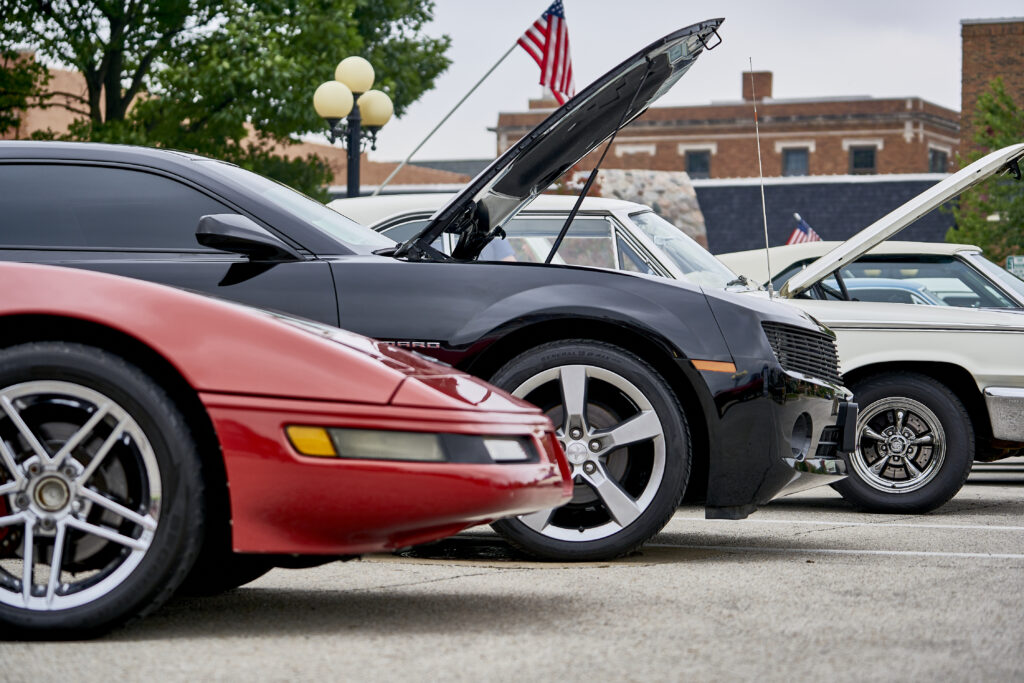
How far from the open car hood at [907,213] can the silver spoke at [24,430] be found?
17.2 ft

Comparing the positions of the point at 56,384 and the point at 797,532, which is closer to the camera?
Result: the point at 56,384

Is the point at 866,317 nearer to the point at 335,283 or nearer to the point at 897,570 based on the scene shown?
the point at 897,570

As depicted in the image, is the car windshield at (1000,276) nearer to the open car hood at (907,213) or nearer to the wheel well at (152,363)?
the open car hood at (907,213)

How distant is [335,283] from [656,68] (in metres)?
1.79

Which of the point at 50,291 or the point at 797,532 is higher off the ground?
the point at 50,291

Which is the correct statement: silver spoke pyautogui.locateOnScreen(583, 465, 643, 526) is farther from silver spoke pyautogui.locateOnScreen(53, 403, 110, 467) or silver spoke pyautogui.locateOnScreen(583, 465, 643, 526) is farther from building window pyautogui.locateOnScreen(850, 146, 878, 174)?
building window pyautogui.locateOnScreen(850, 146, 878, 174)

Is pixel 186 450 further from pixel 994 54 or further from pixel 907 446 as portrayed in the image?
pixel 994 54

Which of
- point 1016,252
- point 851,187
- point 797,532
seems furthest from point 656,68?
point 1016,252

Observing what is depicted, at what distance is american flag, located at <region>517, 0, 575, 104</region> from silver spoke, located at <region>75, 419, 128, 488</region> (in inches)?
521

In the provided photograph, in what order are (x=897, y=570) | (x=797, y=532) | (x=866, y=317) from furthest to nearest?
(x=866, y=317)
(x=797, y=532)
(x=897, y=570)

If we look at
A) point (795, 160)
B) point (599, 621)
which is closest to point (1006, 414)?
point (599, 621)

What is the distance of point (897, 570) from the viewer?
208 inches

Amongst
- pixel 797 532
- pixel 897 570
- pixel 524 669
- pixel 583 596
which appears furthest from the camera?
pixel 797 532

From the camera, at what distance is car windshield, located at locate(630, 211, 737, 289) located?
7.86 m
